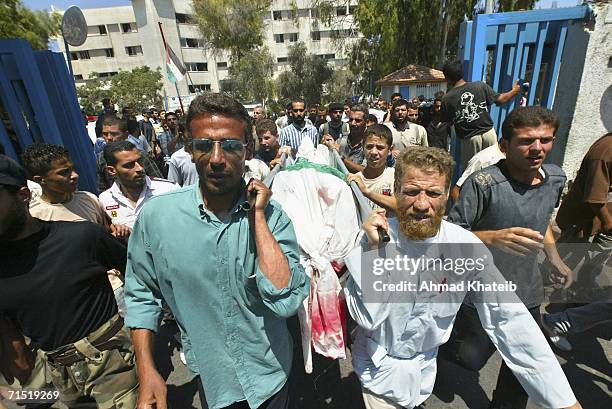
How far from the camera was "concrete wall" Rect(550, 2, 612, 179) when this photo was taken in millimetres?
4414

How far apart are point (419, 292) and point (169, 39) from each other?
44.6 meters

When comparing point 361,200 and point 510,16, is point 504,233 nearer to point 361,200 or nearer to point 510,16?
point 361,200

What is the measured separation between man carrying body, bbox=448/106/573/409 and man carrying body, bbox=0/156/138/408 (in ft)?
7.33

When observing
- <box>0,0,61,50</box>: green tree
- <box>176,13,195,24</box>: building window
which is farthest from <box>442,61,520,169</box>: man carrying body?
<box>176,13,195,24</box>: building window

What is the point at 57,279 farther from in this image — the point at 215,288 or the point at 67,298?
the point at 215,288

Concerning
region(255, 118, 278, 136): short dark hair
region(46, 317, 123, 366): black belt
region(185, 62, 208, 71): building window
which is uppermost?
region(185, 62, 208, 71): building window

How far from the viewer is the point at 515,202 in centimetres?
202

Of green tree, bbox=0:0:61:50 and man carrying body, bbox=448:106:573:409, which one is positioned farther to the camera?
green tree, bbox=0:0:61:50

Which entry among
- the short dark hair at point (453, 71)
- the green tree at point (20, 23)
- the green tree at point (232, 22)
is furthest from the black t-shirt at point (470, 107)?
the green tree at point (232, 22)

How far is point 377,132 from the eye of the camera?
309cm

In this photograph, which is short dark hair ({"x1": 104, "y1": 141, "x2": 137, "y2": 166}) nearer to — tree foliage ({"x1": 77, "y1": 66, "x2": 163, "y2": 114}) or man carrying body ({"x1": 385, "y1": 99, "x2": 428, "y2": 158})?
man carrying body ({"x1": 385, "y1": 99, "x2": 428, "y2": 158})

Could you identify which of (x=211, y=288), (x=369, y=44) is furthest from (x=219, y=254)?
(x=369, y=44)

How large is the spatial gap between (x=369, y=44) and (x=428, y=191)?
18417mm

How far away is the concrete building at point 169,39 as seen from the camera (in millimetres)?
36562
